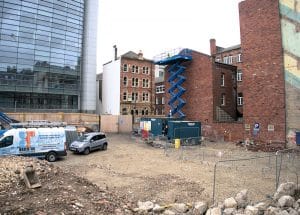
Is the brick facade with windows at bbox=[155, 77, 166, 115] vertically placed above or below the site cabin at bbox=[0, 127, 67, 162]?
above

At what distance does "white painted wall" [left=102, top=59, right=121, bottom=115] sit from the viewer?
49.5 m

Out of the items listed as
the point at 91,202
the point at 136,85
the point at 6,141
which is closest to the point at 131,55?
the point at 136,85

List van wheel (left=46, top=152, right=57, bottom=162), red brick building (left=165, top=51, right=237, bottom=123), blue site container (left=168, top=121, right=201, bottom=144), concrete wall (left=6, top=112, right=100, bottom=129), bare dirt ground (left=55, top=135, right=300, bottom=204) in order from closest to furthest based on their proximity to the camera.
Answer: bare dirt ground (left=55, top=135, right=300, bottom=204) < van wheel (left=46, top=152, right=57, bottom=162) < blue site container (left=168, top=121, right=201, bottom=144) < red brick building (left=165, top=51, right=237, bottom=123) < concrete wall (left=6, top=112, right=100, bottom=129)

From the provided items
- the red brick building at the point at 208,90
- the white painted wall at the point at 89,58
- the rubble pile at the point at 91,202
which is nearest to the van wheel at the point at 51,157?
the rubble pile at the point at 91,202

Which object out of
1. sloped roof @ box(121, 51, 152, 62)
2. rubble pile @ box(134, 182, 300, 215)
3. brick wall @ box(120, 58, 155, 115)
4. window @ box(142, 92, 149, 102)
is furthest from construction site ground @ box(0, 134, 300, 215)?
sloped roof @ box(121, 51, 152, 62)

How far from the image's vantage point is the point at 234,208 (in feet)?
29.6

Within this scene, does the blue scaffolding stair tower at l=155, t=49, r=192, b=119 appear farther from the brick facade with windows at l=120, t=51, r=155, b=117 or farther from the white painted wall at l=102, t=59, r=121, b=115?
the white painted wall at l=102, t=59, r=121, b=115

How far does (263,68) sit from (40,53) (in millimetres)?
35224

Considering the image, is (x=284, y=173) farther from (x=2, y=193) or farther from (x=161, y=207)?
(x=2, y=193)

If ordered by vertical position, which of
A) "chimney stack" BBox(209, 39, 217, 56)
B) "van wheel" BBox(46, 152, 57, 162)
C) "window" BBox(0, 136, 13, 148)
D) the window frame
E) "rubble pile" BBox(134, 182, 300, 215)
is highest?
"chimney stack" BBox(209, 39, 217, 56)

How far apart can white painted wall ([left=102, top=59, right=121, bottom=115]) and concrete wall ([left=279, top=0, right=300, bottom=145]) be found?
31851 mm

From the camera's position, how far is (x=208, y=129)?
3159 centimetres

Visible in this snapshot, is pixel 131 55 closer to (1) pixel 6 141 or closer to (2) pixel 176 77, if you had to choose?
(2) pixel 176 77

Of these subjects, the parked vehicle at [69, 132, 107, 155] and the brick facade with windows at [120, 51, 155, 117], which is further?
the brick facade with windows at [120, 51, 155, 117]
